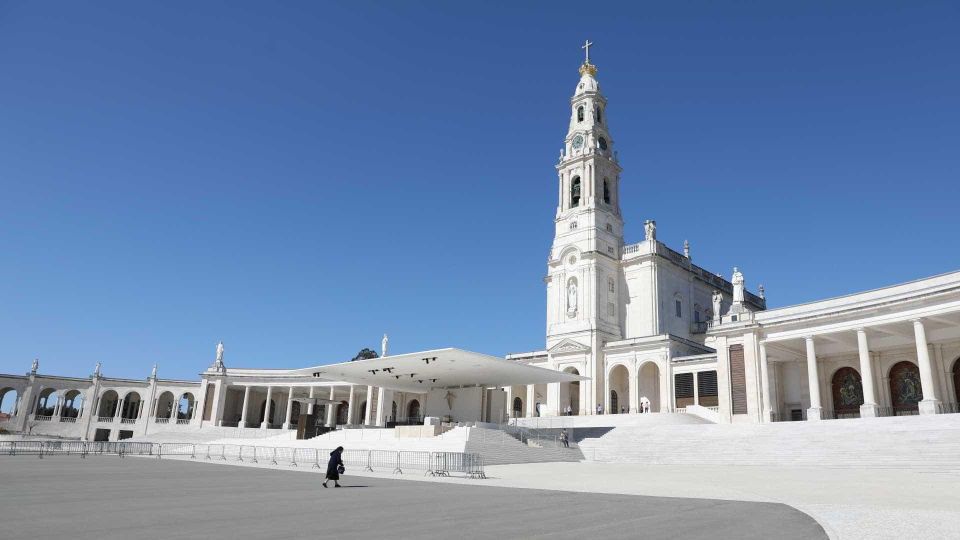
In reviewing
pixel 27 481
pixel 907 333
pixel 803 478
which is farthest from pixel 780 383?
pixel 27 481

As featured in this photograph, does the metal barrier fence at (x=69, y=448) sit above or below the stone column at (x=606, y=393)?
below

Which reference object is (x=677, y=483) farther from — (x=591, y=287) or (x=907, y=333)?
(x=591, y=287)

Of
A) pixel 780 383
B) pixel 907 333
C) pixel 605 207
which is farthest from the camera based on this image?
pixel 605 207

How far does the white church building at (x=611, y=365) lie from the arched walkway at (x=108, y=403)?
0.22m

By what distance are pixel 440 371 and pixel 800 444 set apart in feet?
67.1

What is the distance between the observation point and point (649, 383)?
5253cm

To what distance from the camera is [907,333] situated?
36125mm

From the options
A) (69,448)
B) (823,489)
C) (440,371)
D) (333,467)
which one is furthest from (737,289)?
(69,448)

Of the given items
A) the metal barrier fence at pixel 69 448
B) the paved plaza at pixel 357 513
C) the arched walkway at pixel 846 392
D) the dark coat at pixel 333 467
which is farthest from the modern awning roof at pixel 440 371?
the paved plaza at pixel 357 513

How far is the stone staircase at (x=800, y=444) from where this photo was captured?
2406 cm

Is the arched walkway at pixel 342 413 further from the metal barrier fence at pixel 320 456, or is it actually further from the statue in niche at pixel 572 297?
the metal barrier fence at pixel 320 456

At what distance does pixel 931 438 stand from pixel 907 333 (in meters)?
13.9

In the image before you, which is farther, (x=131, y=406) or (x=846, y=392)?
(x=131, y=406)

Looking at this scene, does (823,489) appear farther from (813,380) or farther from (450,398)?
(450,398)
